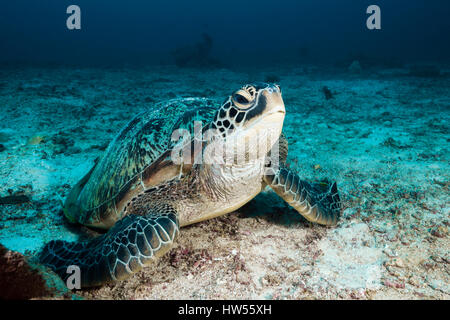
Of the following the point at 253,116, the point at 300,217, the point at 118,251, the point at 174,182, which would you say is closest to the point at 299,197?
the point at 300,217

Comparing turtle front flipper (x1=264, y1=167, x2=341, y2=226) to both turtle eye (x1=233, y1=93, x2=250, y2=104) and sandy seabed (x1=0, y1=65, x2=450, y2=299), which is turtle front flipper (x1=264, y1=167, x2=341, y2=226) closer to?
sandy seabed (x1=0, y1=65, x2=450, y2=299)

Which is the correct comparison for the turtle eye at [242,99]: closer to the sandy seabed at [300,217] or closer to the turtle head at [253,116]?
the turtle head at [253,116]

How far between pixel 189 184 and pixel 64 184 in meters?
2.01

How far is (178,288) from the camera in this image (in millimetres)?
1591

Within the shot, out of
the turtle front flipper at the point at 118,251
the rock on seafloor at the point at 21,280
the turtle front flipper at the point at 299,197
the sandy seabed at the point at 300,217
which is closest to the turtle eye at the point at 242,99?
the turtle front flipper at the point at 299,197

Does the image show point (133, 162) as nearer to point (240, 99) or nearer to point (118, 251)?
point (118, 251)

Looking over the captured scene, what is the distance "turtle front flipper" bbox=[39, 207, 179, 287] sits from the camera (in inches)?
60.4

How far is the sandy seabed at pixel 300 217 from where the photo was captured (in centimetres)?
160

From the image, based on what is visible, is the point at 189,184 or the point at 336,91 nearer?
the point at 189,184

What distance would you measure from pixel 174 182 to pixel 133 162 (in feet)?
1.31

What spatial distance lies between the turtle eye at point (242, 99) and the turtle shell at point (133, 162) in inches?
21.5

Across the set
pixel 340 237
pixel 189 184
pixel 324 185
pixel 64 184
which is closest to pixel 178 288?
pixel 189 184

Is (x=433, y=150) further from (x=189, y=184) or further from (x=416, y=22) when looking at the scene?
(x=416, y=22)

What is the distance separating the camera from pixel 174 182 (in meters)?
2.05
